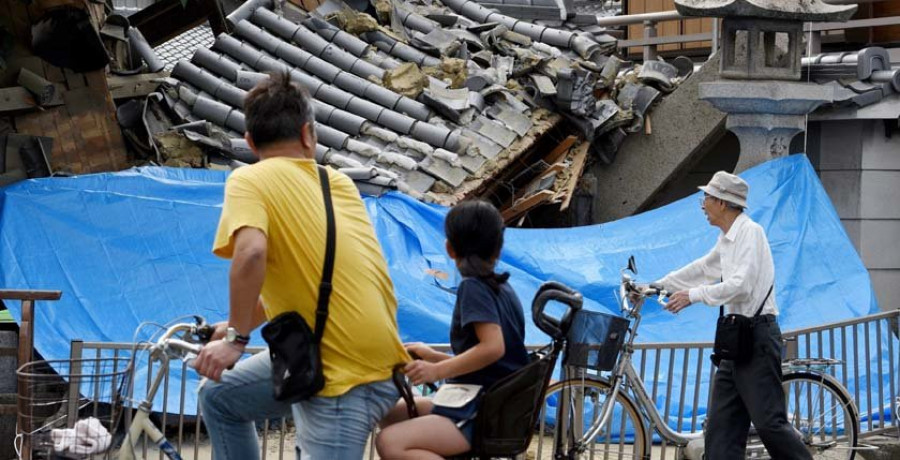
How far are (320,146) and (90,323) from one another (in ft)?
10.3

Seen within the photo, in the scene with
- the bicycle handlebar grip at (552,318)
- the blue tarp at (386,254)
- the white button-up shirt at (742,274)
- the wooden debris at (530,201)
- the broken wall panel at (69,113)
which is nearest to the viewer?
the bicycle handlebar grip at (552,318)

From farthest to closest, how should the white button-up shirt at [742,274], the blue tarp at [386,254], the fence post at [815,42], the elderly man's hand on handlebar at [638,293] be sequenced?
the fence post at [815,42], the blue tarp at [386,254], the elderly man's hand on handlebar at [638,293], the white button-up shirt at [742,274]

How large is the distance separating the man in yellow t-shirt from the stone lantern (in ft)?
24.4

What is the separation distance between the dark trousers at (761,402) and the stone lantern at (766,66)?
519cm

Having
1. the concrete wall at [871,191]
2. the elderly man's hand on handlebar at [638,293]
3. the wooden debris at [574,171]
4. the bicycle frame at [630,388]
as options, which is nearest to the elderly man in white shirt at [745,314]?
the elderly man's hand on handlebar at [638,293]

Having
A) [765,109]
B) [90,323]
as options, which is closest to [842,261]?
[765,109]

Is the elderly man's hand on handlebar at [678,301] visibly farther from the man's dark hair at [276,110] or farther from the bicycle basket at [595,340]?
the man's dark hair at [276,110]

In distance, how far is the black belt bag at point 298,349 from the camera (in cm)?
415

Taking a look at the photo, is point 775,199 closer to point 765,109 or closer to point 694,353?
point 765,109

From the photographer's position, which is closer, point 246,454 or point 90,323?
point 246,454

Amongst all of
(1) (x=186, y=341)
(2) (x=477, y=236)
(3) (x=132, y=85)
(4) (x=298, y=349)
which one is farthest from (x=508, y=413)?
(3) (x=132, y=85)

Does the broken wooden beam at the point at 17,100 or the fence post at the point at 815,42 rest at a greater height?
the fence post at the point at 815,42

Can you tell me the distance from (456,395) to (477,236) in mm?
577

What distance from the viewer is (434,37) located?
14.0m
